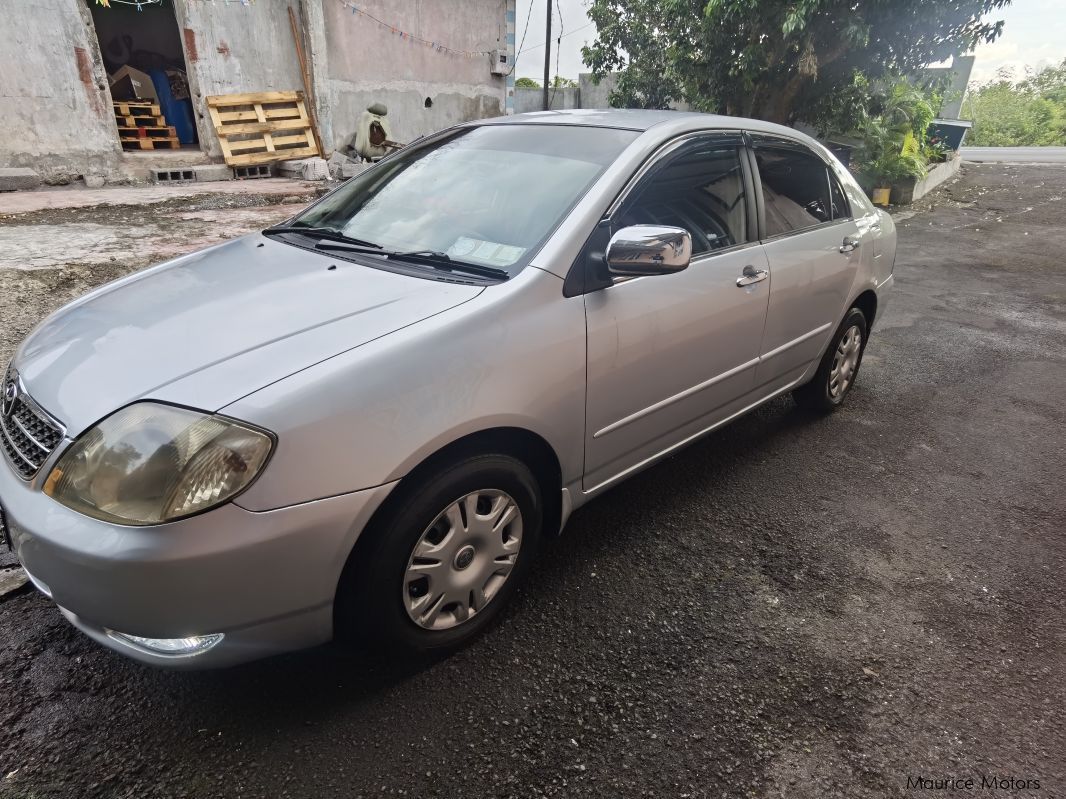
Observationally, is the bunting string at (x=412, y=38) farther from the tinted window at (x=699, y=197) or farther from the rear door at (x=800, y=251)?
the tinted window at (x=699, y=197)

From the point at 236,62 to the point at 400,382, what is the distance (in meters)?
11.4

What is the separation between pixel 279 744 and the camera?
5.91 ft

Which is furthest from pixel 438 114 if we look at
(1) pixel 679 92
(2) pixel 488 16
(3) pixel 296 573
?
(3) pixel 296 573

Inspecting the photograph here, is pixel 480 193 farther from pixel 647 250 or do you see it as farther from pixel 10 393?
pixel 10 393

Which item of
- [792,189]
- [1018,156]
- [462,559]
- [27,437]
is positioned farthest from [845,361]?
[1018,156]

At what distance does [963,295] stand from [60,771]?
305 inches

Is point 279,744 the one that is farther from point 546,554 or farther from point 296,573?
point 546,554

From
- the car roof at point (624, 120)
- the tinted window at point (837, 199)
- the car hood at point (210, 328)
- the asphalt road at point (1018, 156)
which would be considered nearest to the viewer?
the car hood at point (210, 328)

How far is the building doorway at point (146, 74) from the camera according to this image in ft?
37.7

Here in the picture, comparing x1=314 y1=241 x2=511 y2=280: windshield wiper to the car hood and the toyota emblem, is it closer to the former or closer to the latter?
the car hood

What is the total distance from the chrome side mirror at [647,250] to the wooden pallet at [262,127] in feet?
35.1

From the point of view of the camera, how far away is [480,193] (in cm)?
256

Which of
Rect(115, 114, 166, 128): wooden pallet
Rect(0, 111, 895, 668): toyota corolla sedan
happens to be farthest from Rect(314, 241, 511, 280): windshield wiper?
Rect(115, 114, 166, 128): wooden pallet

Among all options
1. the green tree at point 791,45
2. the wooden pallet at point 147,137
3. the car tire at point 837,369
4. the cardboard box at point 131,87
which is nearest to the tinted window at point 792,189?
the car tire at point 837,369
